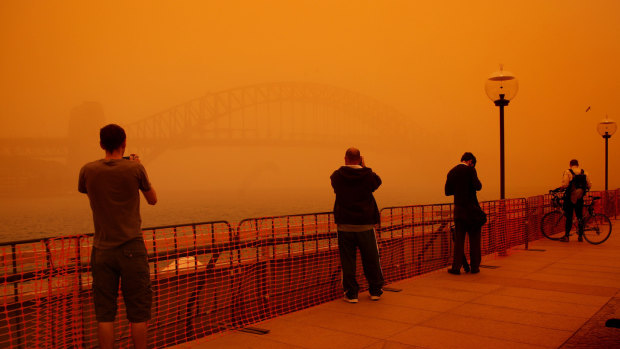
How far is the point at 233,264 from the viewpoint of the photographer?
6.51 m

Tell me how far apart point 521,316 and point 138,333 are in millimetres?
3779

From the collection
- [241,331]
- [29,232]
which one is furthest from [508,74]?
[29,232]

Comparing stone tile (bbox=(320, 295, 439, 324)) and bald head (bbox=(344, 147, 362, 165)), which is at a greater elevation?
bald head (bbox=(344, 147, 362, 165))

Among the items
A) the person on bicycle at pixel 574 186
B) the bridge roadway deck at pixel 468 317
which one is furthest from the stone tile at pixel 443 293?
the person on bicycle at pixel 574 186

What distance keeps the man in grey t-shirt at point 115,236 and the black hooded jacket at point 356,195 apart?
9.29 ft

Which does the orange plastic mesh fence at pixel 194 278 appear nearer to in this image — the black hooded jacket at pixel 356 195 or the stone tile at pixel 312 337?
the stone tile at pixel 312 337

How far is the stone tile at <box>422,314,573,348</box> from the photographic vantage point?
199 inches

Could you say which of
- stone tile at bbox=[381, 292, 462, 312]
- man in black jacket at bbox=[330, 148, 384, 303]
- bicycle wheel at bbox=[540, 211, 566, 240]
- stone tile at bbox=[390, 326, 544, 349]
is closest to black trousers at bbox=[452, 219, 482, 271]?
stone tile at bbox=[381, 292, 462, 312]

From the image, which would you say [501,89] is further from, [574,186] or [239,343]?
[239,343]

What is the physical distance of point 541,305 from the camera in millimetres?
6383

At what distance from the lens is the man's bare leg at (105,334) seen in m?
4.18

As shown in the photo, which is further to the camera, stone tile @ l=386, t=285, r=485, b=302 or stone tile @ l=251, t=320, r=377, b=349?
stone tile @ l=386, t=285, r=485, b=302

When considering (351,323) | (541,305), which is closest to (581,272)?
(541,305)

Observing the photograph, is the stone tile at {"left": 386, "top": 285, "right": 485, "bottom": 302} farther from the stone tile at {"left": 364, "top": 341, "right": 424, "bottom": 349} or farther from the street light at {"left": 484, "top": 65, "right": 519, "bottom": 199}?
the street light at {"left": 484, "top": 65, "right": 519, "bottom": 199}
